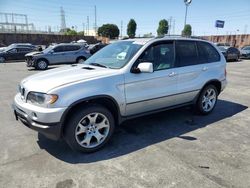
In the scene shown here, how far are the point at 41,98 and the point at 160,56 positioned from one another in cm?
224

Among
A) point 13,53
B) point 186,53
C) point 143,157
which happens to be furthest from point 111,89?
point 13,53

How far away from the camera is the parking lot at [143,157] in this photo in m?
2.97

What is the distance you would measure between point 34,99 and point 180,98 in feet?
9.01

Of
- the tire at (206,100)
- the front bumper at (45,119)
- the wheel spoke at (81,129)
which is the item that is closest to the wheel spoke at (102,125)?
the wheel spoke at (81,129)

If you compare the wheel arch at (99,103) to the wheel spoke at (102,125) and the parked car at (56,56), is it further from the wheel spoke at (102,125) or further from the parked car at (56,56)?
the parked car at (56,56)

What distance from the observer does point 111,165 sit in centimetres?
332

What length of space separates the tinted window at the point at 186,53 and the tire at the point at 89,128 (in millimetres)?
1904

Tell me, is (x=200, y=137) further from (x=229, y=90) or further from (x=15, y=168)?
(x=229, y=90)

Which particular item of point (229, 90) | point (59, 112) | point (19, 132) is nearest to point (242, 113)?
point (229, 90)

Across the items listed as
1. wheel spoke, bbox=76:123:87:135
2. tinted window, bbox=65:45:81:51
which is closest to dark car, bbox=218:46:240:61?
tinted window, bbox=65:45:81:51

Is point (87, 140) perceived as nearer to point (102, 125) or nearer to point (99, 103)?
point (102, 125)

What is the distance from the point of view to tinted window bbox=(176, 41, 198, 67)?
183 inches

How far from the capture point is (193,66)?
4.86 m

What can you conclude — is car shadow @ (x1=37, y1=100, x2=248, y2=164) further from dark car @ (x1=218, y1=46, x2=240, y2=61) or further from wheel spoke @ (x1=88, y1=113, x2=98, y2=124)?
dark car @ (x1=218, y1=46, x2=240, y2=61)
